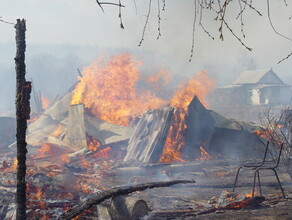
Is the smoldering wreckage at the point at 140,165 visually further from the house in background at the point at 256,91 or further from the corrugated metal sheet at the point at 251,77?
the corrugated metal sheet at the point at 251,77

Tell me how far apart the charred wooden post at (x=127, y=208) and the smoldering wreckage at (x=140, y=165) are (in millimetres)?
21

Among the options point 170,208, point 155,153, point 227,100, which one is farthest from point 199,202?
point 227,100

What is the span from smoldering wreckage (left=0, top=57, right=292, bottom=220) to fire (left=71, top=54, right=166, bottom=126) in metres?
0.11

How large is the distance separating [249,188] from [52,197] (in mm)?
6394

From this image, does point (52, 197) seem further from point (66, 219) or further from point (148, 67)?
point (148, 67)

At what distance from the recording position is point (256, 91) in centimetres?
4769

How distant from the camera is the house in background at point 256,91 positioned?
149ft

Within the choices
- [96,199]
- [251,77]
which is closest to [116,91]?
[96,199]

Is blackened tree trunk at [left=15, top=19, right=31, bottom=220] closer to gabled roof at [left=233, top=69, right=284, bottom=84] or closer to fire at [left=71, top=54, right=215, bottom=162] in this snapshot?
fire at [left=71, top=54, right=215, bottom=162]

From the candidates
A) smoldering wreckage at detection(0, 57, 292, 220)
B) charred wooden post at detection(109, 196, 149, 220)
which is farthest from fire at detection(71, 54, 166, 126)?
charred wooden post at detection(109, 196, 149, 220)

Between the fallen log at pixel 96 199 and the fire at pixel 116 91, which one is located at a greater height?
the fire at pixel 116 91

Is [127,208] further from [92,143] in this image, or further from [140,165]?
[92,143]

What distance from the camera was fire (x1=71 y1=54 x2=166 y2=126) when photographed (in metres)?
19.3

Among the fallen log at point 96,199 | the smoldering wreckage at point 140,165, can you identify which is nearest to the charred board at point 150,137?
the smoldering wreckage at point 140,165
